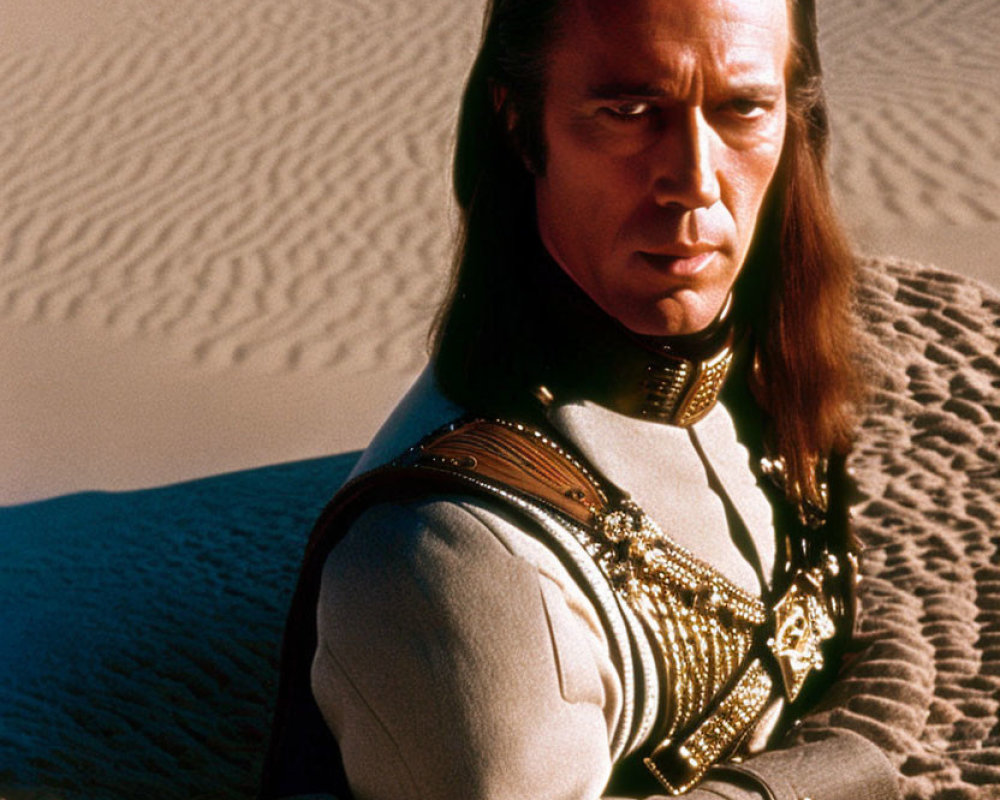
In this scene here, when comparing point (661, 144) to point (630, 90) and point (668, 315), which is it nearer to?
point (630, 90)

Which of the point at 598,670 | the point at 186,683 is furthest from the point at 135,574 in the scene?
the point at 598,670

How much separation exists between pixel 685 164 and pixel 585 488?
450 mm

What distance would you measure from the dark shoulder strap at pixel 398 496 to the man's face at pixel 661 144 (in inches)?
9.1

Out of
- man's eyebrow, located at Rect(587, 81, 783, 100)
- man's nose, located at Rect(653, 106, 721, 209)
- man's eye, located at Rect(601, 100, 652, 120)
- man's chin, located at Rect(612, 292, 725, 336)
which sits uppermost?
man's eyebrow, located at Rect(587, 81, 783, 100)

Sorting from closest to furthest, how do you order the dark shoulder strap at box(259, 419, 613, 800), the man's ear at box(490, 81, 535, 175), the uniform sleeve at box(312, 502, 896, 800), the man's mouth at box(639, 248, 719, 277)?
the uniform sleeve at box(312, 502, 896, 800) → the dark shoulder strap at box(259, 419, 613, 800) → the man's mouth at box(639, 248, 719, 277) → the man's ear at box(490, 81, 535, 175)

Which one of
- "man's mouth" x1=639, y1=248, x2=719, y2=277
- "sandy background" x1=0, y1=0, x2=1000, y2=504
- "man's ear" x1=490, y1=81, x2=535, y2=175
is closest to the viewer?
"man's mouth" x1=639, y1=248, x2=719, y2=277

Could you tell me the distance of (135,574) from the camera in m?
3.88

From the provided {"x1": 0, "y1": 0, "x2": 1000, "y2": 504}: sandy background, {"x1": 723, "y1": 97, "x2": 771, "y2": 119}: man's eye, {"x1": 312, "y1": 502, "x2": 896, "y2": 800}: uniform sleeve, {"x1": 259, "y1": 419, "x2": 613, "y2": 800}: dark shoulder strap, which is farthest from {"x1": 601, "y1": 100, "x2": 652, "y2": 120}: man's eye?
{"x1": 0, "y1": 0, "x2": 1000, "y2": 504}: sandy background

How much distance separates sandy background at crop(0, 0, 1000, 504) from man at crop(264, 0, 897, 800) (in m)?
3.68

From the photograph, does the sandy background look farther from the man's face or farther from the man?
the man's face

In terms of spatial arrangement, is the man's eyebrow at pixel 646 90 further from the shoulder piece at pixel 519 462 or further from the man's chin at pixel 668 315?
the shoulder piece at pixel 519 462

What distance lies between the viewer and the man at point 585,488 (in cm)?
180

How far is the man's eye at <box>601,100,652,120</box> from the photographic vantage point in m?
1.94

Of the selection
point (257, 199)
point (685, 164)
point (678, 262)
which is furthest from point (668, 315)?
point (257, 199)
